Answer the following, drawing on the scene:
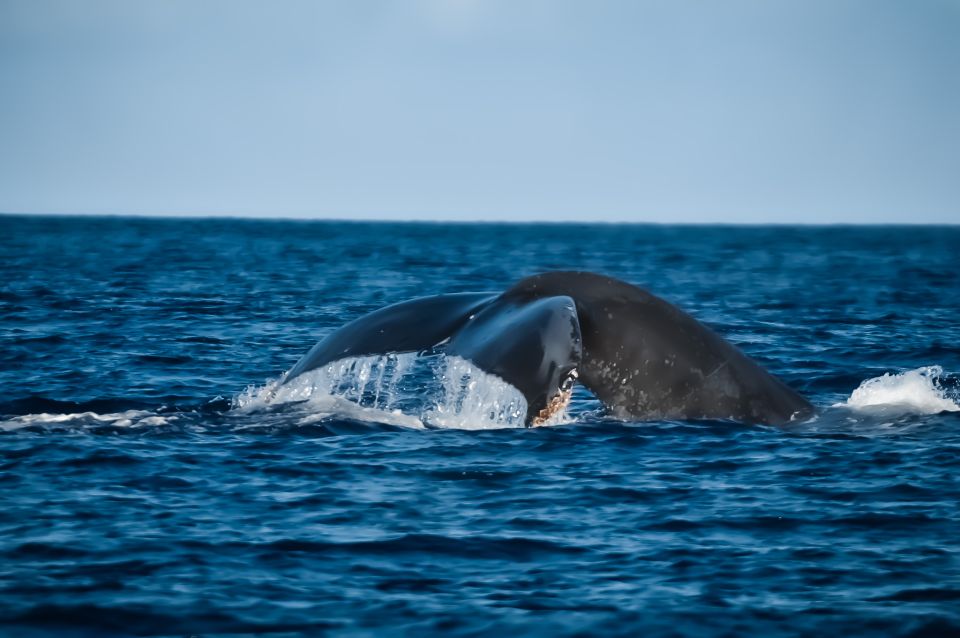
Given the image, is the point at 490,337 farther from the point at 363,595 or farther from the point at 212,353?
the point at 212,353

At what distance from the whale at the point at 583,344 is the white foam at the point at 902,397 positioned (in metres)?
2.46

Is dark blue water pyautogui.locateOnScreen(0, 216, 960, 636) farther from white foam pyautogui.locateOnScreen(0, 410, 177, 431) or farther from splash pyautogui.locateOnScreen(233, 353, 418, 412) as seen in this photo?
splash pyautogui.locateOnScreen(233, 353, 418, 412)

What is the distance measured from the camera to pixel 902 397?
41.4 feet

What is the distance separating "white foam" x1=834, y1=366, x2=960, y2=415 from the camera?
1208 cm

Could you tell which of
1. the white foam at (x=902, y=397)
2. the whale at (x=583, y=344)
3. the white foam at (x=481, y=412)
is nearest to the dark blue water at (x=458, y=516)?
the white foam at (x=902, y=397)

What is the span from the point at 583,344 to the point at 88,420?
476cm

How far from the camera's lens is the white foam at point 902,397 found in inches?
476

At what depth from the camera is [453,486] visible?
9.26 metres

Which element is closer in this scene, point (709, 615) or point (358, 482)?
point (709, 615)

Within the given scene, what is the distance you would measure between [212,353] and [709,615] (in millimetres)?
11893

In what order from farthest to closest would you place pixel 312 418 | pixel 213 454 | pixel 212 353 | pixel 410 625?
pixel 212 353, pixel 312 418, pixel 213 454, pixel 410 625

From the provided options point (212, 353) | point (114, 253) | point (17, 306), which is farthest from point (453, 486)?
point (114, 253)

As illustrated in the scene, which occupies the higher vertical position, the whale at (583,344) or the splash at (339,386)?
the whale at (583,344)

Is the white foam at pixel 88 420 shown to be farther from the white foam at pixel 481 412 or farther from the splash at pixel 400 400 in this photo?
the white foam at pixel 481 412
